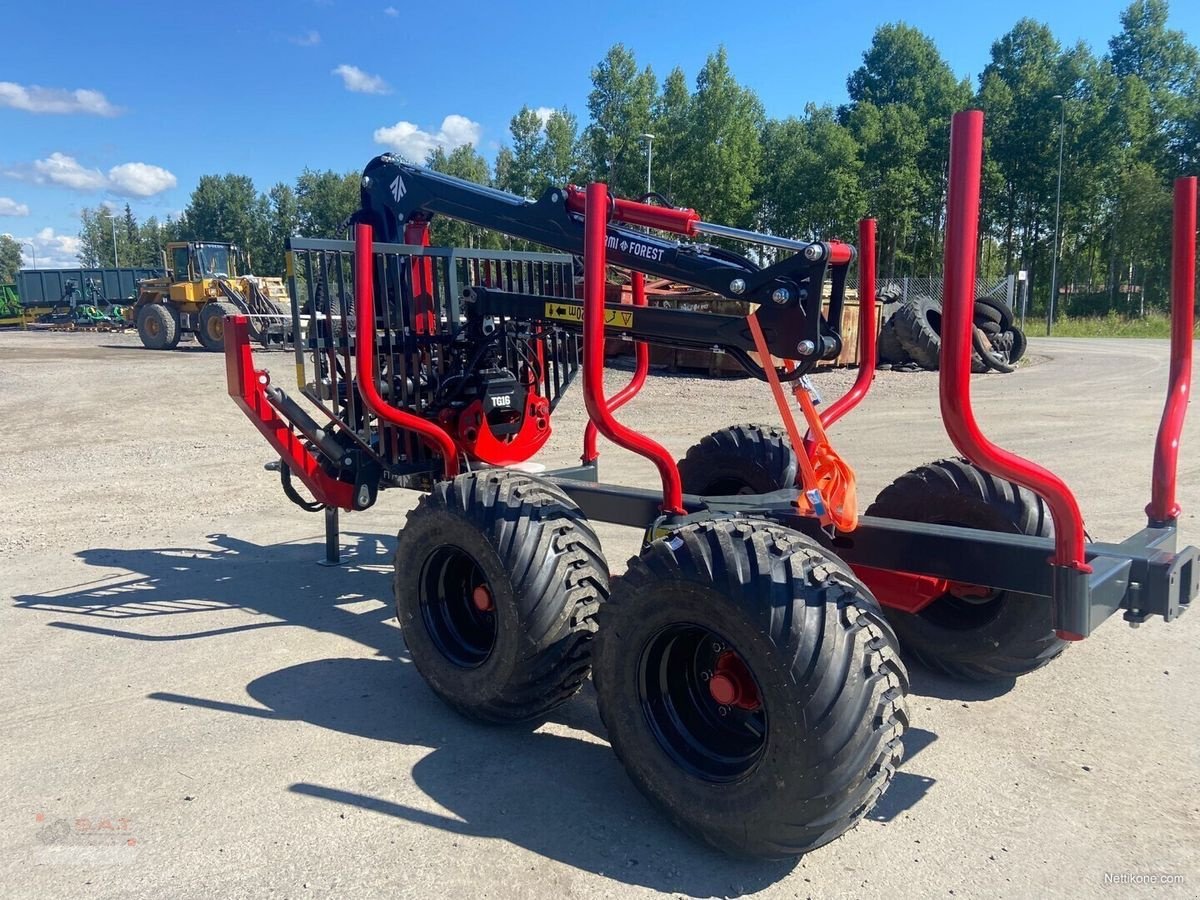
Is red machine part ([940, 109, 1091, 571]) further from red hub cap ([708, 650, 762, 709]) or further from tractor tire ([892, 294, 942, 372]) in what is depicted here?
tractor tire ([892, 294, 942, 372])

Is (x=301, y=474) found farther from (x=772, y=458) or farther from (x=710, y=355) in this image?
A: (x=710, y=355)

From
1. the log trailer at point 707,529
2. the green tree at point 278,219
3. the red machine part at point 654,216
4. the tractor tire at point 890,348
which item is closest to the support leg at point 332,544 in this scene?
the log trailer at point 707,529

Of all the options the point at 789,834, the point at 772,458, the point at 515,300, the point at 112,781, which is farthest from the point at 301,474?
the point at 789,834

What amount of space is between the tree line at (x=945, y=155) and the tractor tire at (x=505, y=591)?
43.8 meters

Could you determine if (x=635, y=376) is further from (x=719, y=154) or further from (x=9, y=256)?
(x=9, y=256)

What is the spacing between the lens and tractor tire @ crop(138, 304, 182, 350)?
91.1 feet

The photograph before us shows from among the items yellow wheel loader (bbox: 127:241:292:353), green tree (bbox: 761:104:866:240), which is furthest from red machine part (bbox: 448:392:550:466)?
green tree (bbox: 761:104:866:240)

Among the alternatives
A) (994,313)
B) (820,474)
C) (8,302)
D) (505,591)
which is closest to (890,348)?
(994,313)

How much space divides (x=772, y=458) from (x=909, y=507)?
4.03 feet

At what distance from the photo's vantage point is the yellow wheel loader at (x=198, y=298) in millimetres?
27172

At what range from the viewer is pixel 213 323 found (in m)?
26.8

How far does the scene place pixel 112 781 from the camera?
359 centimetres

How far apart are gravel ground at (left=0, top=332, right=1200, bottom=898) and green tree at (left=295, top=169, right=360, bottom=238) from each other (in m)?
68.4

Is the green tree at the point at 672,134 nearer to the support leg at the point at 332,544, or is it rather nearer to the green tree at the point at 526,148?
the green tree at the point at 526,148
